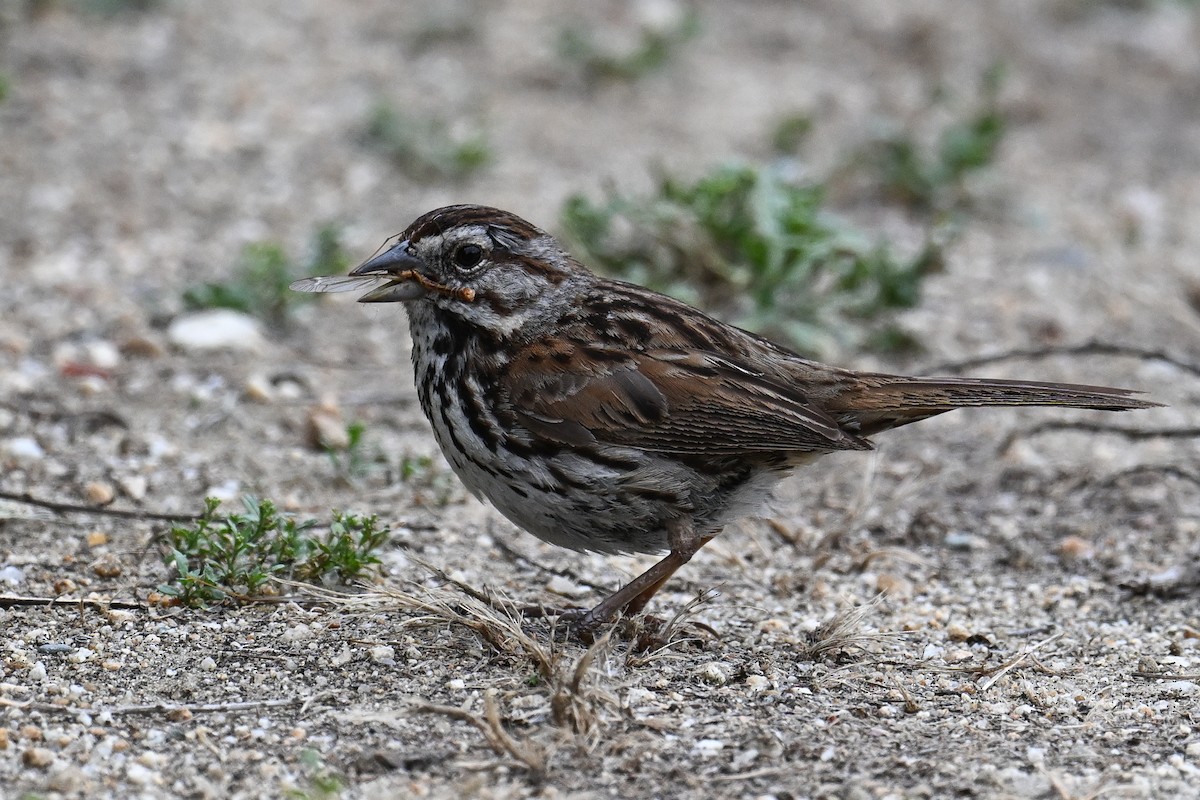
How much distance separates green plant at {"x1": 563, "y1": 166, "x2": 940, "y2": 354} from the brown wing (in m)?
2.15

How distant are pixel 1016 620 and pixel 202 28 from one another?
645cm

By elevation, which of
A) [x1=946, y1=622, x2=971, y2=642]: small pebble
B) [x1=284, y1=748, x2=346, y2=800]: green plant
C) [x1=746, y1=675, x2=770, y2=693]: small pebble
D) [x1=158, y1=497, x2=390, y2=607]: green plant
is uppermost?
[x1=946, y1=622, x2=971, y2=642]: small pebble

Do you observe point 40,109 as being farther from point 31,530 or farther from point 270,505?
point 270,505

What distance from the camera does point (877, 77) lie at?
1020cm

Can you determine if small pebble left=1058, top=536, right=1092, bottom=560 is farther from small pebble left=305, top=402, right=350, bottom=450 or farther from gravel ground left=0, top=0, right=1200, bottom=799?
small pebble left=305, top=402, right=350, bottom=450

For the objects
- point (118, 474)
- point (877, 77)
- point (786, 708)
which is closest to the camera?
point (786, 708)

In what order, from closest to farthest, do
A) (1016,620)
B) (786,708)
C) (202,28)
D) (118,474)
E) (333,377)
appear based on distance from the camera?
1. (786,708)
2. (1016,620)
3. (118,474)
4. (333,377)
5. (202,28)

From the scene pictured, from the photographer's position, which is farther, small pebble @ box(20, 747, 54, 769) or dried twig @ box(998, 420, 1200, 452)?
dried twig @ box(998, 420, 1200, 452)

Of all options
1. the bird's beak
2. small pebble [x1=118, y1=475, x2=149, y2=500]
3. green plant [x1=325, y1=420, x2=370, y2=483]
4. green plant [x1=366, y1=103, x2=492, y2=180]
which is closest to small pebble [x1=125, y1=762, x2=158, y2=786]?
the bird's beak

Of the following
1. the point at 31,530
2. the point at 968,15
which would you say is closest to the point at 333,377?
the point at 31,530

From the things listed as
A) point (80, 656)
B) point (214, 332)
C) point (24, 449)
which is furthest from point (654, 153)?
point (80, 656)

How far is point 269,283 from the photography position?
22.7ft

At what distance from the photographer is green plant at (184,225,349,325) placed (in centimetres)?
683

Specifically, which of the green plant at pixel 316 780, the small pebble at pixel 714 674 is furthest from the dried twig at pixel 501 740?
the small pebble at pixel 714 674
